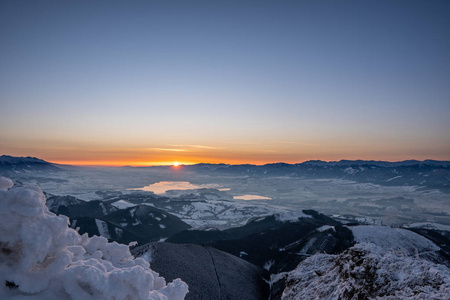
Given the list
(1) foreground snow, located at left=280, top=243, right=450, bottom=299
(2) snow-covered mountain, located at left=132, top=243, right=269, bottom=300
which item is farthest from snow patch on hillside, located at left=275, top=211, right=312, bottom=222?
(1) foreground snow, located at left=280, top=243, right=450, bottom=299

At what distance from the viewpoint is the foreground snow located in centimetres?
1393

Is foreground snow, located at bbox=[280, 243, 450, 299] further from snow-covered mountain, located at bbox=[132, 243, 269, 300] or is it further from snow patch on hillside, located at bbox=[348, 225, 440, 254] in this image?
snow patch on hillside, located at bbox=[348, 225, 440, 254]

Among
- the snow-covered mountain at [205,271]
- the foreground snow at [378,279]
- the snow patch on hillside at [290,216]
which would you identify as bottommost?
the snow patch on hillside at [290,216]

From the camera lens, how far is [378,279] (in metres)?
17.8

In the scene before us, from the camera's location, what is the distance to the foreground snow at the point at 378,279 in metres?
13.9

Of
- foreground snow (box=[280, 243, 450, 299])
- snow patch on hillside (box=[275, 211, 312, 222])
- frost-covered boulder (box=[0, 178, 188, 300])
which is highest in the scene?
frost-covered boulder (box=[0, 178, 188, 300])

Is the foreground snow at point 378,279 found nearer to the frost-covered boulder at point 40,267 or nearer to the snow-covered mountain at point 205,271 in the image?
the frost-covered boulder at point 40,267

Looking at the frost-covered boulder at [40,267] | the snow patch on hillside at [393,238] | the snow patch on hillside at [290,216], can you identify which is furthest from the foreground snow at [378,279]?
the snow patch on hillside at [290,216]

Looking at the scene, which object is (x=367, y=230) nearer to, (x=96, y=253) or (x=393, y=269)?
(x=393, y=269)

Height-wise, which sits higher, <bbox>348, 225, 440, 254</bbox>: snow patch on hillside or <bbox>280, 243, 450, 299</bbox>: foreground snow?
<bbox>280, 243, 450, 299</bbox>: foreground snow

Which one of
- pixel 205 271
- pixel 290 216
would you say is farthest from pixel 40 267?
pixel 290 216

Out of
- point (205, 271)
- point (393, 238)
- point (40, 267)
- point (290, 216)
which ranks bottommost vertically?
point (290, 216)

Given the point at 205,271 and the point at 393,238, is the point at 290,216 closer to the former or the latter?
the point at 393,238

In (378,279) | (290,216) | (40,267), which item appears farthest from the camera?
(290,216)
